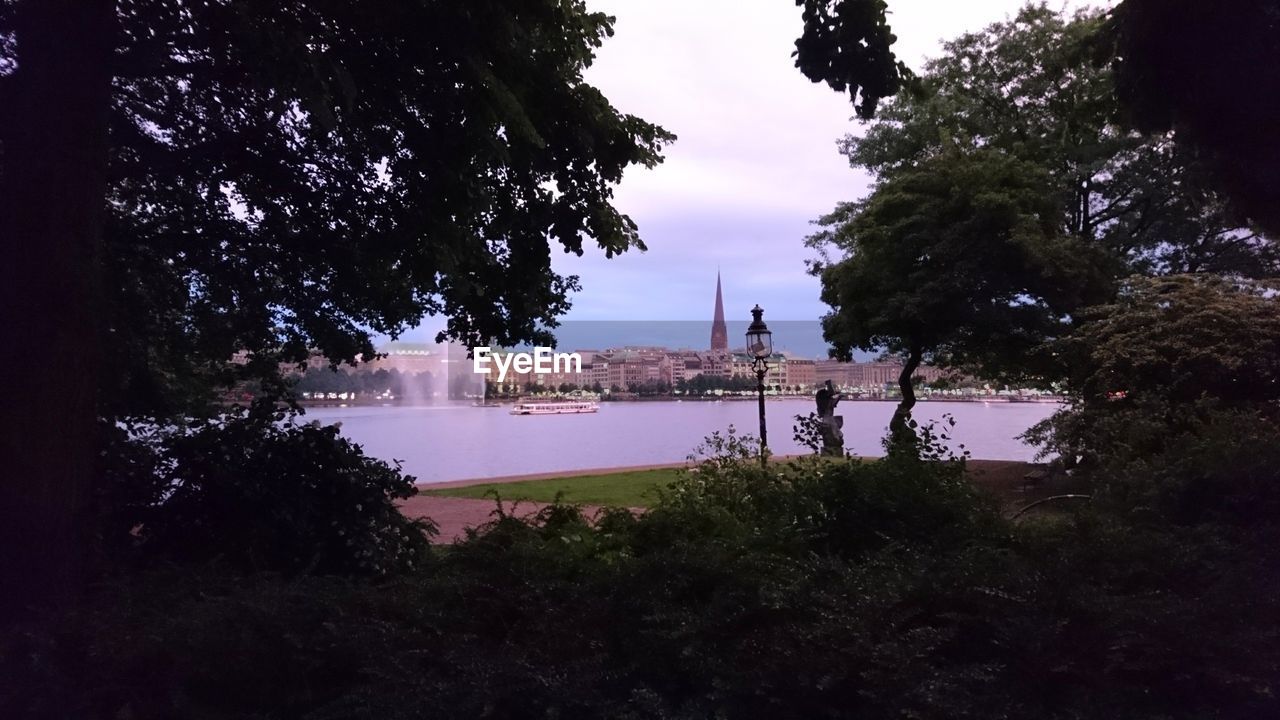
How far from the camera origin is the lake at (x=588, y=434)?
34.2 feet

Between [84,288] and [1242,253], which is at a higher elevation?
[1242,253]

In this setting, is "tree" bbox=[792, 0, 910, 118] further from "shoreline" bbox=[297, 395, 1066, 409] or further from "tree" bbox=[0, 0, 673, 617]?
"shoreline" bbox=[297, 395, 1066, 409]

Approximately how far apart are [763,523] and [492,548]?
1635 millimetres

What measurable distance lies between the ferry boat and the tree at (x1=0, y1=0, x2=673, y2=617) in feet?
56.2

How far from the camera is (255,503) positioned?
5523mm

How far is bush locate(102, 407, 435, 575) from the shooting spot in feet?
17.7

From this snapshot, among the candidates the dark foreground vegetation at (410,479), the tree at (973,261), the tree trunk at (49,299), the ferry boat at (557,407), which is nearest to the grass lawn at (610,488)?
the tree at (973,261)

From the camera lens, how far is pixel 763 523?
5039 millimetres

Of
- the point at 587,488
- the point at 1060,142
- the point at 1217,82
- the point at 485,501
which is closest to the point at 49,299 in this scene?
the point at 1217,82

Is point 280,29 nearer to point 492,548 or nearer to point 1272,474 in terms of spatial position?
point 492,548

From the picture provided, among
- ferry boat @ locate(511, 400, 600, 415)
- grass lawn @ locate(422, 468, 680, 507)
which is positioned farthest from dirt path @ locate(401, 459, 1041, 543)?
ferry boat @ locate(511, 400, 600, 415)

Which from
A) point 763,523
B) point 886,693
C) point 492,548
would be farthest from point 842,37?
point 886,693

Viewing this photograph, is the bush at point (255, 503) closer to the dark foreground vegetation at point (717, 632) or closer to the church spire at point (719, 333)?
the dark foreground vegetation at point (717, 632)

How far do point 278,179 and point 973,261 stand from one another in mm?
11906
